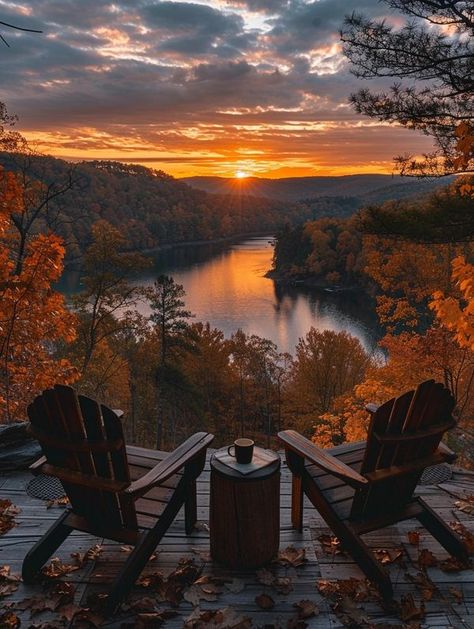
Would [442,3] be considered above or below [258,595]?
above

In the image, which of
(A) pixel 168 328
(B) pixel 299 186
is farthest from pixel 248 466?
(B) pixel 299 186

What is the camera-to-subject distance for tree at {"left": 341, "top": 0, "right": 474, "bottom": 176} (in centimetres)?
599

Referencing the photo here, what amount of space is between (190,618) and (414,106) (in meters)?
7.14

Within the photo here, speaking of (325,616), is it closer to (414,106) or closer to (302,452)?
(302,452)

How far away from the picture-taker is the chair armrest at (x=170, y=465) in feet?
7.77

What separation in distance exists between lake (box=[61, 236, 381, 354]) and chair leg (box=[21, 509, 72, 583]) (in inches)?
1203

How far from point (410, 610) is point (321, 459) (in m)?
0.83

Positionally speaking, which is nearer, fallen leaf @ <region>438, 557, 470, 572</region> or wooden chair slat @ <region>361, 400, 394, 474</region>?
wooden chair slat @ <region>361, 400, 394, 474</region>

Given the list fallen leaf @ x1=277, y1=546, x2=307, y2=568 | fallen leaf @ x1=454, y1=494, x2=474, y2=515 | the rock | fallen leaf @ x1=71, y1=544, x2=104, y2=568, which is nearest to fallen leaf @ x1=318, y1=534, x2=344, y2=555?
fallen leaf @ x1=277, y1=546, x2=307, y2=568

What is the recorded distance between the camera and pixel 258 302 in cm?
4578

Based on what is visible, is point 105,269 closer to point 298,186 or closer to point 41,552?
point 41,552

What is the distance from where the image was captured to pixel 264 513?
2730 millimetres

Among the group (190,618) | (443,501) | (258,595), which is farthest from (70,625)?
(443,501)

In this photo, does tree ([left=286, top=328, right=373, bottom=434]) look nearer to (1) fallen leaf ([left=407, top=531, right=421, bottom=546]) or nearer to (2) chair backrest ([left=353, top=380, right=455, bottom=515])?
(1) fallen leaf ([left=407, top=531, right=421, bottom=546])
